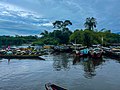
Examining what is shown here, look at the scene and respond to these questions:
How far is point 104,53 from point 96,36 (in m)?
28.2

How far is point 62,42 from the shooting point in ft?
367

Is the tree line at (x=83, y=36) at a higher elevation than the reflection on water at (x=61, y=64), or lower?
higher

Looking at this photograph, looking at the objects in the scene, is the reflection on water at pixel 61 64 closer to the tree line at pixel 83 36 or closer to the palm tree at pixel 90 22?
the tree line at pixel 83 36

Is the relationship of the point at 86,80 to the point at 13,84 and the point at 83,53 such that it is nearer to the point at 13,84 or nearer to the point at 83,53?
the point at 13,84

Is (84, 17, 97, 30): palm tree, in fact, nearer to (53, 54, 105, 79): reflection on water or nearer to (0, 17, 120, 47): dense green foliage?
(0, 17, 120, 47): dense green foliage

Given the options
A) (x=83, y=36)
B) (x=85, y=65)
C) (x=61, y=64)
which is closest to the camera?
(x=85, y=65)

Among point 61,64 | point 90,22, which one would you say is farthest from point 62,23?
point 61,64

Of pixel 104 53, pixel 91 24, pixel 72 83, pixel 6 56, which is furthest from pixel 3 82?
pixel 91 24

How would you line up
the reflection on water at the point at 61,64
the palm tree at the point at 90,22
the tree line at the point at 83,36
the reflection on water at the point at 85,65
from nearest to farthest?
the reflection on water at the point at 85,65
the reflection on water at the point at 61,64
the tree line at the point at 83,36
the palm tree at the point at 90,22

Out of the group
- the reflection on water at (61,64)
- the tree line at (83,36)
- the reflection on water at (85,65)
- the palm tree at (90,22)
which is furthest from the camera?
the palm tree at (90,22)

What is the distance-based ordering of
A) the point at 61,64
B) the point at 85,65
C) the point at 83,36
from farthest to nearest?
→ the point at 83,36 < the point at 61,64 < the point at 85,65

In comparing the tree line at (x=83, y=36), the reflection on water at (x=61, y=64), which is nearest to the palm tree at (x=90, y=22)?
the tree line at (x=83, y=36)

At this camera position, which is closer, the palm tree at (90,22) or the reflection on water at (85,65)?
the reflection on water at (85,65)

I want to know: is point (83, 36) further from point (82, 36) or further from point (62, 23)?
point (62, 23)
